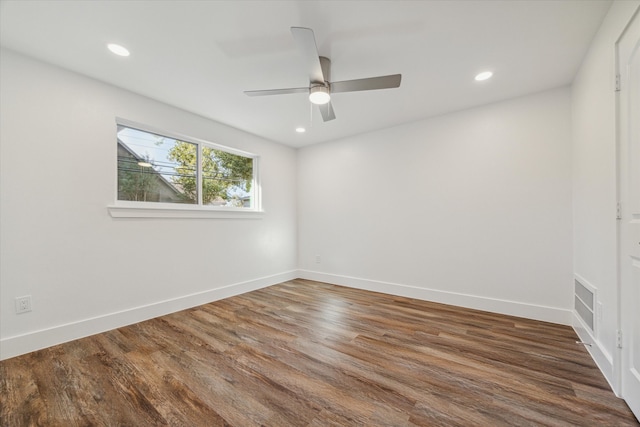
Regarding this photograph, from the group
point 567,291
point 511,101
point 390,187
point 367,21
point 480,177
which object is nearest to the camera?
point 367,21

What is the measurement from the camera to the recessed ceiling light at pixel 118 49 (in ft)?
6.34

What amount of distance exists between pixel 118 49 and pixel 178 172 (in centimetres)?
140

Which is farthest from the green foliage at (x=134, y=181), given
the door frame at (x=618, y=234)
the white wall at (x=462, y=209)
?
the door frame at (x=618, y=234)

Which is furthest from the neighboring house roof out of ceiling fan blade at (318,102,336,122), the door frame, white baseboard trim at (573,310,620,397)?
white baseboard trim at (573,310,620,397)

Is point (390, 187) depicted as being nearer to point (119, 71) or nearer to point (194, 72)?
point (194, 72)

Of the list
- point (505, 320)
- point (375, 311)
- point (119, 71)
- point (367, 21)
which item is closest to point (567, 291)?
point (505, 320)

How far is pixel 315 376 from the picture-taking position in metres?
1.71

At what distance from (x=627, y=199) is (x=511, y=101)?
181 cm

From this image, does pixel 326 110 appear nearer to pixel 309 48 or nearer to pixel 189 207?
pixel 309 48

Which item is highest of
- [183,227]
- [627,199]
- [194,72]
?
[194,72]

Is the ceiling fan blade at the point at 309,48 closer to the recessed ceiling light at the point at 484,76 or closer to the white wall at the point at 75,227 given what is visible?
the recessed ceiling light at the point at 484,76

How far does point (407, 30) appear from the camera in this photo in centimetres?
179

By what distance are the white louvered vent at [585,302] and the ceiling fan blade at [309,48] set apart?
2.70 metres

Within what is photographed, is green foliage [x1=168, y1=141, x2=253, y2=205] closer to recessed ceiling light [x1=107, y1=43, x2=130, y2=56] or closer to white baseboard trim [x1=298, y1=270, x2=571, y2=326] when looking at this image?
recessed ceiling light [x1=107, y1=43, x2=130, y2=56]
